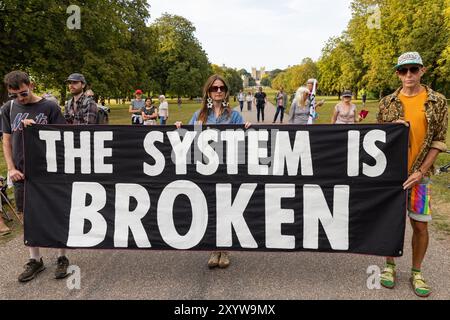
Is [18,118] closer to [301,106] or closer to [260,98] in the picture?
[301,106]

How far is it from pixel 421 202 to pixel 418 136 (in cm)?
63

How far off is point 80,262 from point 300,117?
5180 millimetres

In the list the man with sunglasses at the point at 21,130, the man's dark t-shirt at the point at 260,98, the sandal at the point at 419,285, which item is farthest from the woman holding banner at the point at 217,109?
the man's dark t-shirt at the point at 260,98

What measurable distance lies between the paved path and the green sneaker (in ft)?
0.24

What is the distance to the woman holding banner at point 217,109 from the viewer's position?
159 inches

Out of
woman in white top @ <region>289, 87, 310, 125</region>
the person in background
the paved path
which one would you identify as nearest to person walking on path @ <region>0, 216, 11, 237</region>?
the paved path

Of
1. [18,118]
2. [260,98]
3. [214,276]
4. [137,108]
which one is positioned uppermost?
[260,98]

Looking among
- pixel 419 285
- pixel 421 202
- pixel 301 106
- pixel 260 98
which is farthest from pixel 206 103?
pixel 260 98

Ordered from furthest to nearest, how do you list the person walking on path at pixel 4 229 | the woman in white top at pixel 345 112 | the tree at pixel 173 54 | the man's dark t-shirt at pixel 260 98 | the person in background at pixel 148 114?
the tree at pixel 173 54 → the man's dark t-shirt at pixel 260 98 → the person in background at pixel 148 114 → the woman in white top at pixel 345 112 → the person walking on path at pixel 4 229

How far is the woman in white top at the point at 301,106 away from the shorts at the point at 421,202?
4.17 meters

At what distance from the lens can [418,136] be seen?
11.2 feet

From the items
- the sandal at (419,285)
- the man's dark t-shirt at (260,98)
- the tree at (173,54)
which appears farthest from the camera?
the tree at (173,54)

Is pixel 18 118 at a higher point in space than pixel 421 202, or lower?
higher

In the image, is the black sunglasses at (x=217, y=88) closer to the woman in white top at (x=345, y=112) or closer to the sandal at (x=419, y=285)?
the sandal at (x=419, y=285)
